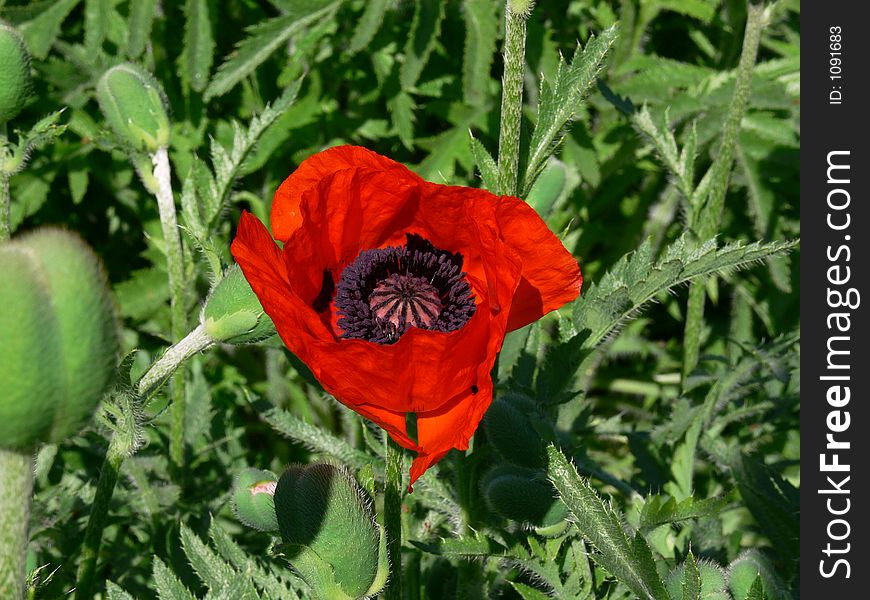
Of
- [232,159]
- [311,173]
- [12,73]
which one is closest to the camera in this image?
[311,173]

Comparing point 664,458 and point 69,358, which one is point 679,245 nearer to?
point 664,458

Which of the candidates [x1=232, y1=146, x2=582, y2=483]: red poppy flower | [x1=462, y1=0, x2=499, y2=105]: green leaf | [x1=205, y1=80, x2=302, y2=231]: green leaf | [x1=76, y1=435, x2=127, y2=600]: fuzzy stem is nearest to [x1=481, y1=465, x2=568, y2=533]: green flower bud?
[x1=232, y1=146, x2=582, y2=483]: red poppy flower

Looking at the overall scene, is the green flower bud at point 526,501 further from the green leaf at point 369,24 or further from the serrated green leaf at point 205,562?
the green leaf at point 369,24

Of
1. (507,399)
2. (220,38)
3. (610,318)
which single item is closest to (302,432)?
(507,399)

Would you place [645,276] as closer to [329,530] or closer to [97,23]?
[329,530]

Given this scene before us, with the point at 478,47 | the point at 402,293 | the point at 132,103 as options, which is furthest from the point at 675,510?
the point at 478,47

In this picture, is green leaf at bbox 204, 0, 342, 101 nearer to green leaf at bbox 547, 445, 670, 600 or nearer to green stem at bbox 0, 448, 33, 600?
green leaf at bbox 547, 445, 670, 600
